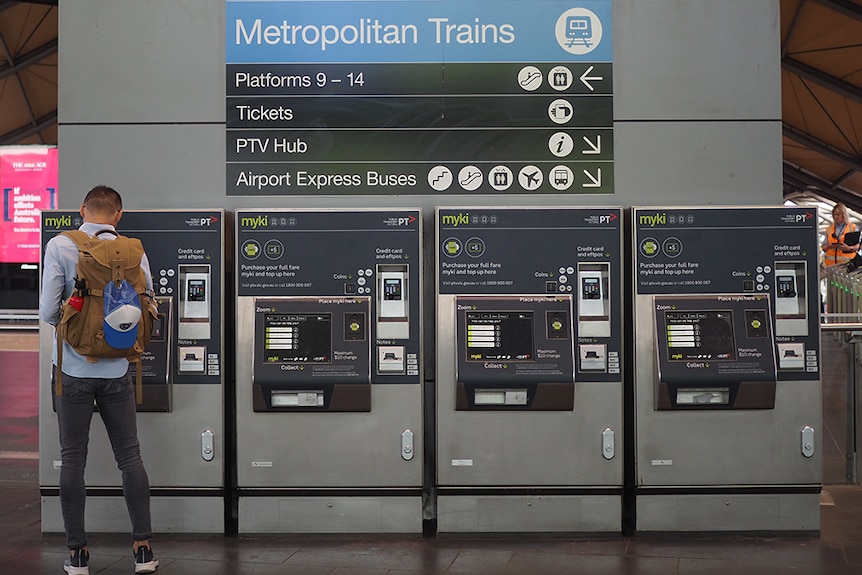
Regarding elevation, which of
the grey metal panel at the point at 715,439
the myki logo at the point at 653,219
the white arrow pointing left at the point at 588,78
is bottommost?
the grey metal panel at the point at 715,439

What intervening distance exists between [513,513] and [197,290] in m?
2.18

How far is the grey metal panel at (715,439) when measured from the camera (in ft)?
17.5

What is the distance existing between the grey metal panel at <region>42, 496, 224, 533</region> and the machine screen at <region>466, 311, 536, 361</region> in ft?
5.53

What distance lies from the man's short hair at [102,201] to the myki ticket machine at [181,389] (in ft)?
2.08

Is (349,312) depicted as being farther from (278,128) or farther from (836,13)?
(836,13)

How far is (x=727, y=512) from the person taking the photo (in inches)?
211

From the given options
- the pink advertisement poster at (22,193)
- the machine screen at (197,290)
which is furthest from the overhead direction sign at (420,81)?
the pink advertisement poster at (22,193)

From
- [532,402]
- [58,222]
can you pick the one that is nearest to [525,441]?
[532,402]

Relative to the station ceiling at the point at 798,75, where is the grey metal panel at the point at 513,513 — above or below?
below

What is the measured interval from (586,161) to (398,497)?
2.23 m

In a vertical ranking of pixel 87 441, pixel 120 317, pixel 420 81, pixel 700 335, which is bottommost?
pixel 87 441

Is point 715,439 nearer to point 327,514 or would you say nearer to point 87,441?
point 327,514

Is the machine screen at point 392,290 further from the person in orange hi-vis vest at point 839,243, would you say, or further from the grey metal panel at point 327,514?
the person in orange hi-vis vest at point 839,243

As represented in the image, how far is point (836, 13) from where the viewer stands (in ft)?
54.8
